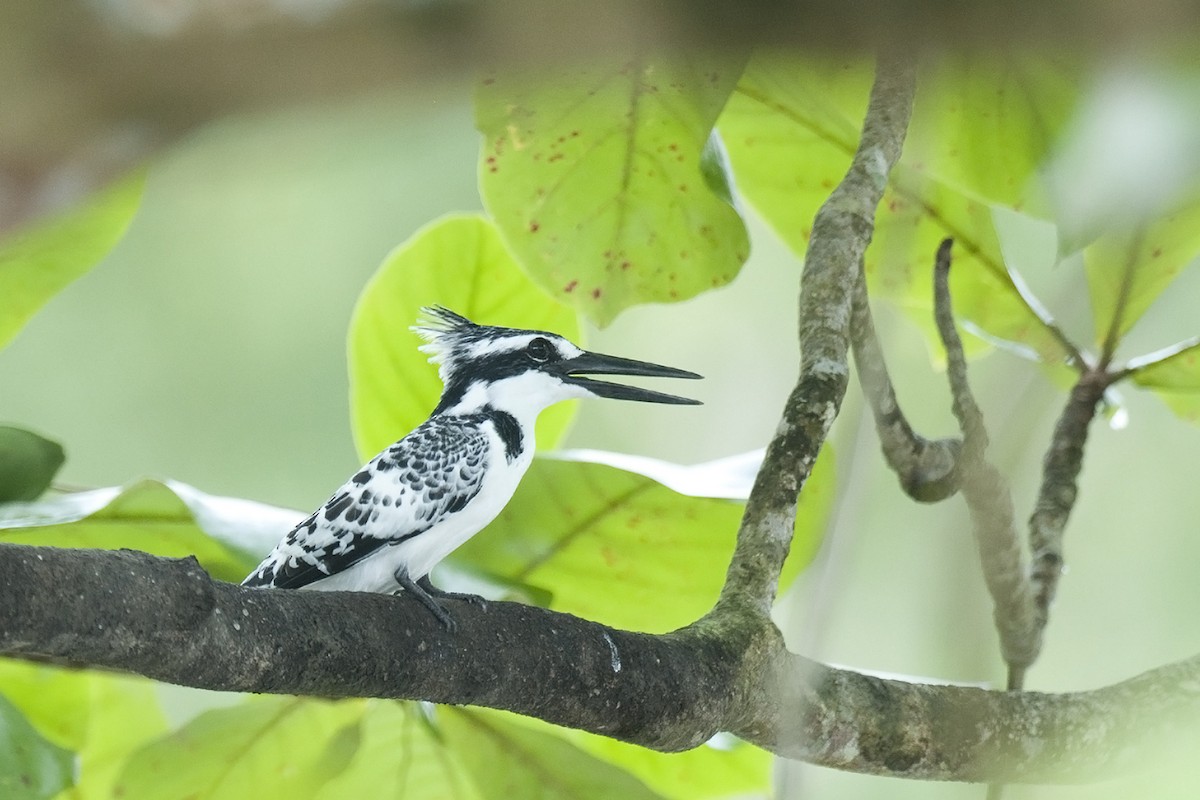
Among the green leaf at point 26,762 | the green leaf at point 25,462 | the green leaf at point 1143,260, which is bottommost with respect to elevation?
the green leaf at point 26,762

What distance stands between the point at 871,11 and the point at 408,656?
0.53 meters

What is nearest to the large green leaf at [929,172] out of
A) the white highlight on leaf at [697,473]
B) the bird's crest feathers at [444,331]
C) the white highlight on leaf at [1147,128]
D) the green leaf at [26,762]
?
the white highlight on leaf at [697,473]

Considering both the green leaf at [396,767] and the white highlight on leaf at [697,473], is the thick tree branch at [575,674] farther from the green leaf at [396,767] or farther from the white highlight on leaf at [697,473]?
the green leaf at [396,767]

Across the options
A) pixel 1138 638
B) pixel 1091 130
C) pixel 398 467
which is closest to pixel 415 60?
pixel 1091 130

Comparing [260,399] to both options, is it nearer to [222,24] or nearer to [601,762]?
[601,762]

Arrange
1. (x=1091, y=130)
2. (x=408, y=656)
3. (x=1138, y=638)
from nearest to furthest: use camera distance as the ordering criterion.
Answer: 1. (x=1091, y=130)
2. (x=408, y=656)
3. (x=1138, y=638)

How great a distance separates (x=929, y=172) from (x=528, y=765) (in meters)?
0.63

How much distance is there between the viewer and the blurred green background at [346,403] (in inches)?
39.6

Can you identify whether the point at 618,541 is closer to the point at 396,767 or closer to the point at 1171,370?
the point at 396,767

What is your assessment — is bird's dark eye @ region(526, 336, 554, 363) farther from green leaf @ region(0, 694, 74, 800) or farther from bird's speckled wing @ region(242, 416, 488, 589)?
green leaf @ region(0, 694, 74, 800)

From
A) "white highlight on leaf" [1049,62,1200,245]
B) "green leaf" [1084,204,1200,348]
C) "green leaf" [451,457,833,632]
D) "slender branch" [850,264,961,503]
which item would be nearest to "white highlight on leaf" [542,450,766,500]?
"green leaf" [451,457,833,632]

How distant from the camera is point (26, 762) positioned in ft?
2.89

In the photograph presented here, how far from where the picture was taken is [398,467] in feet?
3.14

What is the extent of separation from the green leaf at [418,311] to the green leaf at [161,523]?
7.1 inches
